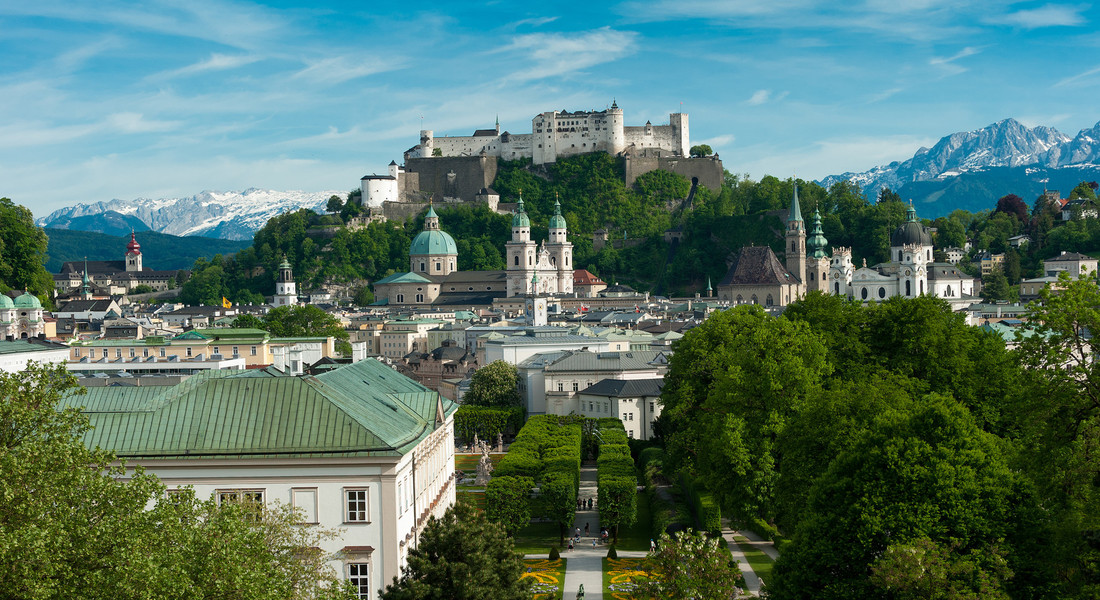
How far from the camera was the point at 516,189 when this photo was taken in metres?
192

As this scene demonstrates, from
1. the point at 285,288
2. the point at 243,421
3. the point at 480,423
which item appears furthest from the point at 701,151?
the point at 243,421

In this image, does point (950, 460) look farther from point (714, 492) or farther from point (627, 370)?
point (627, 370)

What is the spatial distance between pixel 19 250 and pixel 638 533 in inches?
4008

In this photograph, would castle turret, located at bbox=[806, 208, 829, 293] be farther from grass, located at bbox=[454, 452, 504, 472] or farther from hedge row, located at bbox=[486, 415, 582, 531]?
hedge row, located at bbox=[486, 415, 582, 531]

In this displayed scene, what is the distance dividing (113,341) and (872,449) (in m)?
63.3

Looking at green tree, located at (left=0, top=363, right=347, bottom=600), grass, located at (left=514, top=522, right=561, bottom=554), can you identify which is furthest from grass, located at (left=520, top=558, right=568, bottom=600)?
Answer: green tree, located at (left=0, top=363, right=347, bottom=600)

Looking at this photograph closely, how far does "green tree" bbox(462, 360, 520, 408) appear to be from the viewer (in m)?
94.8

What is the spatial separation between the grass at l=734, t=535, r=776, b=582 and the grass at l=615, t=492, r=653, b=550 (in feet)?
11.9

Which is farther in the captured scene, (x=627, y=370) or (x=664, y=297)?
(x=664, y=297)

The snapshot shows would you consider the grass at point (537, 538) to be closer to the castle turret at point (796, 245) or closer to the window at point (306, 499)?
the window at point (306, 499)

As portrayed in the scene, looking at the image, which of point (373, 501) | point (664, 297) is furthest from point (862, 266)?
point (373, 501)

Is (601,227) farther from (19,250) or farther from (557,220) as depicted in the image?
(19,250)

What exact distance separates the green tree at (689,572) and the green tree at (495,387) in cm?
6187

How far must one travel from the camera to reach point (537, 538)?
54031 millimetres
